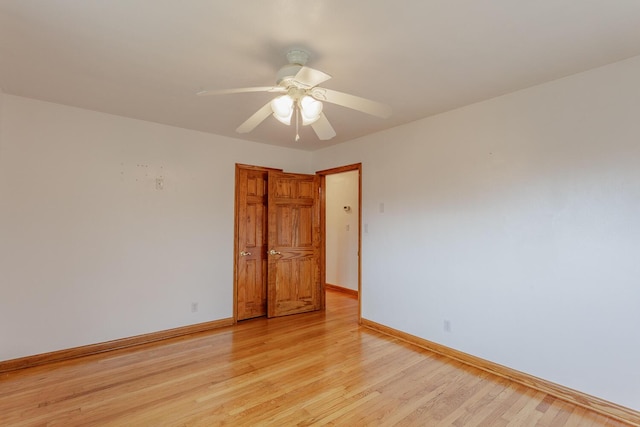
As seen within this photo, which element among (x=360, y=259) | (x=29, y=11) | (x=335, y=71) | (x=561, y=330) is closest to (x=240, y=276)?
(x=360, y=259)

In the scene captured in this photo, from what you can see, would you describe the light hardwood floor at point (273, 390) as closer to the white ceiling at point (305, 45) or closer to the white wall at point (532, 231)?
the white wall at point (532, 231)

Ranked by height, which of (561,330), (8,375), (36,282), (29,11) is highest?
(29,11)

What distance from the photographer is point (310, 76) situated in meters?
1.67

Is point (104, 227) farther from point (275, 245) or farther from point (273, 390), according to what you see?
point (273, 390)

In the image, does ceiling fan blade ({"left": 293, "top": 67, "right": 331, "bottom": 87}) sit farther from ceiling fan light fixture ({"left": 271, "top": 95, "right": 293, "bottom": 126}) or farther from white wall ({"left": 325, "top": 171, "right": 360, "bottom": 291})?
white wall ({"left": 325, "top": 171, "right": 360, "bottom": 291})

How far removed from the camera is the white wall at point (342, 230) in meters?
5.75

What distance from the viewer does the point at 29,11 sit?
161 cm

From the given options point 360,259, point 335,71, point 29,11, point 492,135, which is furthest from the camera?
point 360,259

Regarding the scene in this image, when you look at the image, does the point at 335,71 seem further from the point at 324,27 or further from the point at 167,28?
the point at 167,28

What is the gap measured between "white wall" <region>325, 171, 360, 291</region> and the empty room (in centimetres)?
168

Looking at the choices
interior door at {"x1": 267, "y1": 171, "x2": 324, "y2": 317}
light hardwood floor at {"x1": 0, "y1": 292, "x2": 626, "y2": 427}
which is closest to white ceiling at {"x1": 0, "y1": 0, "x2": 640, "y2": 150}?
interior door at {"x1": 267, "y1": 171, "x2": 324, "y2": 317}

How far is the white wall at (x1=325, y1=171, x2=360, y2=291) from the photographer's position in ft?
18.9

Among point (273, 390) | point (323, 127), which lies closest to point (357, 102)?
point (323, 127)

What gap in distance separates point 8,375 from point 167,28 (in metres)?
3.19
